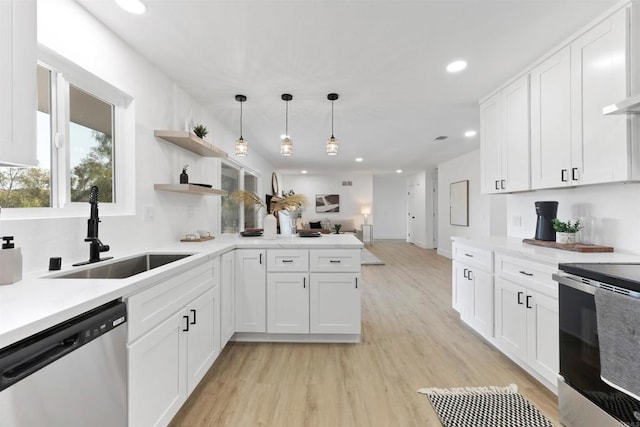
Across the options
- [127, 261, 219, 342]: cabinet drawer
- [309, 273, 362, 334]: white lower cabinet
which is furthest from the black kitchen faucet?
[309, 273, 362, 334]: white lower cabinet

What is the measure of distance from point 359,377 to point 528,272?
1399 millimetres

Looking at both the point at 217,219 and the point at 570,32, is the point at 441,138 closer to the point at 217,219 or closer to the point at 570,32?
the point at 570,32

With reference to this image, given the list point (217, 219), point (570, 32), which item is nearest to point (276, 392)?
point (217, 219)

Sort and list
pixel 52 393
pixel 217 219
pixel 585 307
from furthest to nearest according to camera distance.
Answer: pixel 217 219 < pixel 585 307 < pixel 52 393

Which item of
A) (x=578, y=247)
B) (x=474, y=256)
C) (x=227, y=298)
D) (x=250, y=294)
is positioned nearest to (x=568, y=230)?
(x=578, y=247)

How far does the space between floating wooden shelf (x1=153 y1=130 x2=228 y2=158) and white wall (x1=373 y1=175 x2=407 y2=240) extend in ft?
29.4

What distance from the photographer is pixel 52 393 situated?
89cm

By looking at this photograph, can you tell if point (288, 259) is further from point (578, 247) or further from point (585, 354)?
point (578, 247)

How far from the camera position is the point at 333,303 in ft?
8.66

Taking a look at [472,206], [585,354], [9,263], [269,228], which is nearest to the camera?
[9,263]

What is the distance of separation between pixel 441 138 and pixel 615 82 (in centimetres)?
327

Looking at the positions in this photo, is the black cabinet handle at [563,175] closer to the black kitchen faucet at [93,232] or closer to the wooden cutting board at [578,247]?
the wooden cutting board at [578,247]

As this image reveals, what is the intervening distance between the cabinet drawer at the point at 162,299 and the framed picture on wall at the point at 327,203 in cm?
829

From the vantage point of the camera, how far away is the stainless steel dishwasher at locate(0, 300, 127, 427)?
2.55ft
